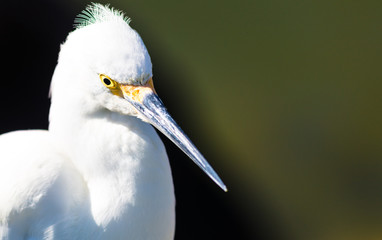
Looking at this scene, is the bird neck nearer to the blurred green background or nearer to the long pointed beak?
the long pointed beak

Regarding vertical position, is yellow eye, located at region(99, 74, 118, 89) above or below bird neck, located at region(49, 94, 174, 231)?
above

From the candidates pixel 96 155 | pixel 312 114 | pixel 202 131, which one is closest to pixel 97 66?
pixel 96 155

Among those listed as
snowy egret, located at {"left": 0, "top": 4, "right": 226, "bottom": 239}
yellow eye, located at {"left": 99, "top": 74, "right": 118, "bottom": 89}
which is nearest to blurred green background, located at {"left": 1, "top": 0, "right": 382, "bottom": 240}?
snowy egret, located at {"left": 0, "top": 4, "right": 226, "bottom": 239}

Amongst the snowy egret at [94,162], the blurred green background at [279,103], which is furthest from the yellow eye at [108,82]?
the blurred green background at [279,103]

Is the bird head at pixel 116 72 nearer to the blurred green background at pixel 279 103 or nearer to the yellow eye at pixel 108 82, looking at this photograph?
the yellow eye at pixel 108 82

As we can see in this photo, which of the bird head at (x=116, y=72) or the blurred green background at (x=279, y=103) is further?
the blurred green background at (x=279, y=103)
